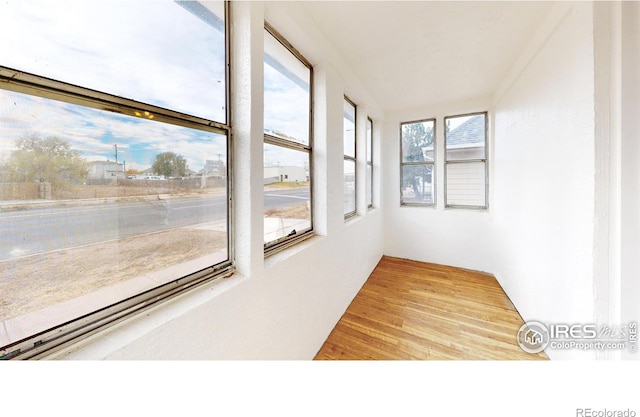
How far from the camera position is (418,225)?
3816 mm

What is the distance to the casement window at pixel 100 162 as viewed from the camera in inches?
24.0

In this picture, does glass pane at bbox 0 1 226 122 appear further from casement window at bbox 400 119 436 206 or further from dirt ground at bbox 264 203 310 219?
casement window at bbox 400 119 436 206

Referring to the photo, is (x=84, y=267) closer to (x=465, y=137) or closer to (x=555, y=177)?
(x=555, y=177)

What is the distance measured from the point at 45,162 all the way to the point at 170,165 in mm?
342

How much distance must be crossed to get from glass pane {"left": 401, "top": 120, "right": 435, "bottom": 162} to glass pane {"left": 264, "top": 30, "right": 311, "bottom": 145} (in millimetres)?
2562

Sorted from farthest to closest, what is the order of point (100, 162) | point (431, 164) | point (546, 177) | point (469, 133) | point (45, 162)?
point (431, 164)
point (469, 133)
point (546, 177)
point (100, 162)
point (45, 162)

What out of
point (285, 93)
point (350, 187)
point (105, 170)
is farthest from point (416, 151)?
point (105, 170)

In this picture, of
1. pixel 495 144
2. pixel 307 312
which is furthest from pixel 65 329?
pixel 495 144

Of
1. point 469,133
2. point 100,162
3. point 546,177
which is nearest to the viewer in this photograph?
point 100,162

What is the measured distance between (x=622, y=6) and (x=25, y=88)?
259 cm

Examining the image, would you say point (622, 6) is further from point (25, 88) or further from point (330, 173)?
point (25, 88)

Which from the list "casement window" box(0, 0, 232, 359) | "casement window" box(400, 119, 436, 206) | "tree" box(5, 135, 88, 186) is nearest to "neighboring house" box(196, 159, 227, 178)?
"casement window" box(0, 0, 232, 359)

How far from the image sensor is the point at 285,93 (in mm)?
1650

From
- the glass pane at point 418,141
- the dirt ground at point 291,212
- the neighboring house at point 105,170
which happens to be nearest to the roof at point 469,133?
the glass pane at point 418,141
